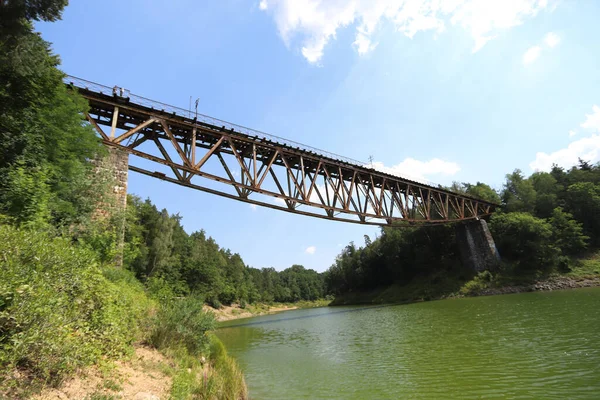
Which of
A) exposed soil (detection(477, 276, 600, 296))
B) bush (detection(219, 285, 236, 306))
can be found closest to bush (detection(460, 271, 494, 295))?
exposed soil (detection(477, 276, 600, 296))

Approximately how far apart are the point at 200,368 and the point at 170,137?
14813 mm

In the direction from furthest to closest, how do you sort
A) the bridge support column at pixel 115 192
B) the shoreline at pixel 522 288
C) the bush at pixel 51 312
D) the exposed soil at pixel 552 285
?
the shoreline at pixel 522 288 → the exposed soil at pixel 552 285 → the bridge support column at pixel 115 192 → the bush at pixel 51 312

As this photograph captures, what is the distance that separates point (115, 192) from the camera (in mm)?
15844

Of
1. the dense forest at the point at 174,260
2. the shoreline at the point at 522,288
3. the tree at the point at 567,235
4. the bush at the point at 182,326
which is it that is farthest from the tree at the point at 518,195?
the bush at the point at 182,326

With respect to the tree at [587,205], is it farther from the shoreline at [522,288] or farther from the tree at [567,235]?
the shoreline at [522,288]

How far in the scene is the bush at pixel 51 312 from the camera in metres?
4.66

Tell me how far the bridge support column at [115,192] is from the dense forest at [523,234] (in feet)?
152

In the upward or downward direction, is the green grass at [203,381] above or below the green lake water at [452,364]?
above

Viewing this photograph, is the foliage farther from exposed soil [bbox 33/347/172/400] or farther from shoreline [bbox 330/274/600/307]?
shoreline [bbox 330/274/600/307]

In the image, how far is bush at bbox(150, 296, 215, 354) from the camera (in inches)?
361

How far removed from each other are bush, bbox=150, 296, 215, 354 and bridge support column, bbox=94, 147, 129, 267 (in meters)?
5.33

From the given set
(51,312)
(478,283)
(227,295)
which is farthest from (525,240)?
(227,295)

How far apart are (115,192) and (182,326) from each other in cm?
959

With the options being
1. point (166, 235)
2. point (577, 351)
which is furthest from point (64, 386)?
point (166, 235)
